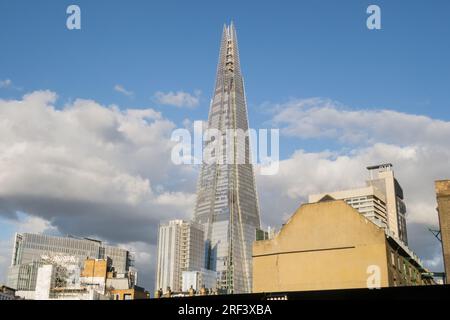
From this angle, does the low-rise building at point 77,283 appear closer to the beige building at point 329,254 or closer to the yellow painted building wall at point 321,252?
the yellow painted building wall at point 321,252

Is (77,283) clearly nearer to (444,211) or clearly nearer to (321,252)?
(321,252)

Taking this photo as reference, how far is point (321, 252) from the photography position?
2231 inches

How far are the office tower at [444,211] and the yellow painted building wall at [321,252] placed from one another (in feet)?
37.3

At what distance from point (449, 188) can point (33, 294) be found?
123439 mm

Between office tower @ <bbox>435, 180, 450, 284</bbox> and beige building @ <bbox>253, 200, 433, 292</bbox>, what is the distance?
3.97 meters

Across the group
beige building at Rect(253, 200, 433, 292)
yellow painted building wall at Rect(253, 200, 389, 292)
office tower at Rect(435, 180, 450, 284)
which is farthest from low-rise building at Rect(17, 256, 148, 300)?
office tower at Rect(435, 180, 450, 284)

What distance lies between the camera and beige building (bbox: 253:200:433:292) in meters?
53.0

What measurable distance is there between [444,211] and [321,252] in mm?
15966

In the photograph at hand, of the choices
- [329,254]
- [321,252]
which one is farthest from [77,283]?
[329,254]
